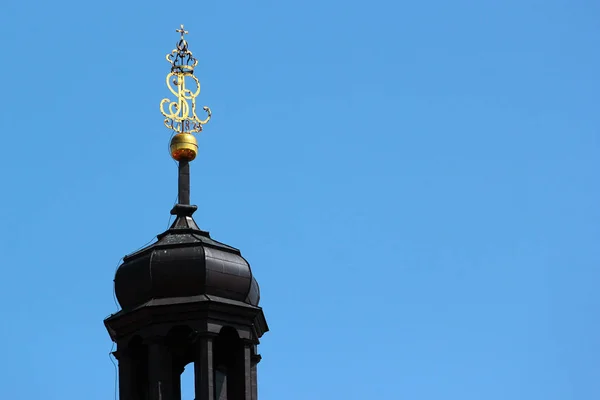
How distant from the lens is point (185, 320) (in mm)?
58281

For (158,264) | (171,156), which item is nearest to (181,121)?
(171,156)

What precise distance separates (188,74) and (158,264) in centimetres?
600

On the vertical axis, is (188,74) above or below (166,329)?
above

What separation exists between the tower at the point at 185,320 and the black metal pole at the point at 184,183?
1.27 meters

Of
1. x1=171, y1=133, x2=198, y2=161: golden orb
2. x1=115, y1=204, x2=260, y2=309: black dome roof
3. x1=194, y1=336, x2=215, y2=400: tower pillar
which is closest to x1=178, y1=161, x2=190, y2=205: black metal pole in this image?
x1=171, y1=133, x2=198, y2=161: golden orb

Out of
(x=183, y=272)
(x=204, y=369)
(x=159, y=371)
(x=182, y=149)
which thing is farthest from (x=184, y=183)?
(x=204, y=369)

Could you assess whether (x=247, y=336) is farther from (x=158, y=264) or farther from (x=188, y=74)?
(x=188, y=74)

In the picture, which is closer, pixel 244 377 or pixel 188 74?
pixel 244 377

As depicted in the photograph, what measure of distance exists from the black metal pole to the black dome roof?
59.7 inches

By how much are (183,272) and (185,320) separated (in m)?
1.16

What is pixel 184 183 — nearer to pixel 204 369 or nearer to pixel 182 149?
pixel 182 149

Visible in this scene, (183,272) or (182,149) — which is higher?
(182,149)

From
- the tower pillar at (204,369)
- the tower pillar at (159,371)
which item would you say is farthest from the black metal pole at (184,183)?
the tower pillar at (204,369)

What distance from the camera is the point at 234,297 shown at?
2327 inches
